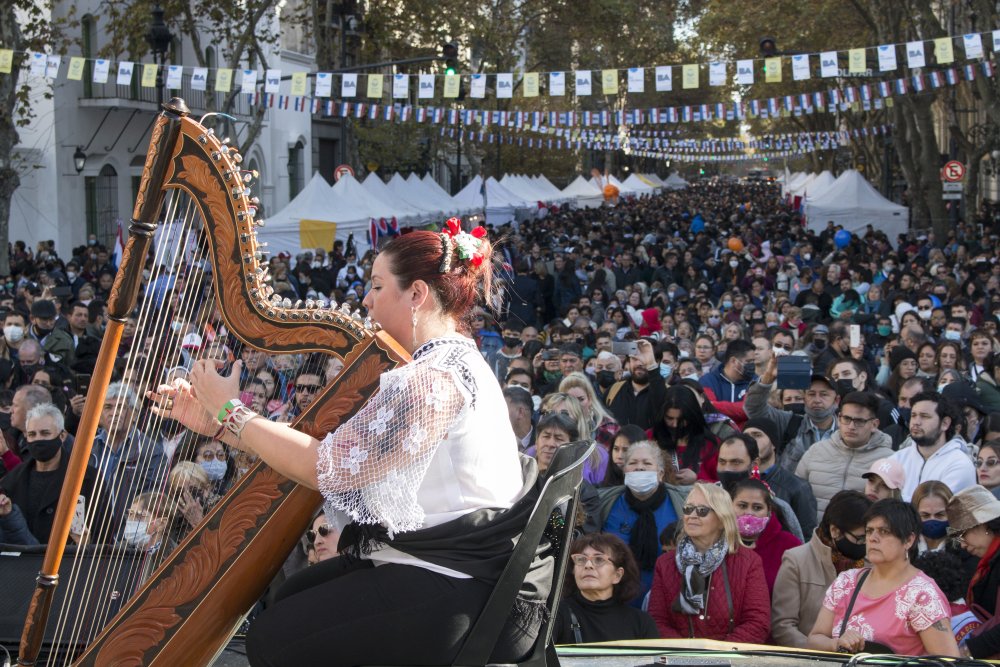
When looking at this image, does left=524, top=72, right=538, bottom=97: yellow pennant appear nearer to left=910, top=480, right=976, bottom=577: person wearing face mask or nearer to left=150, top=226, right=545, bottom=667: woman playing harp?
left=910, top=480, right=976, bottom=577: person wearing face mask

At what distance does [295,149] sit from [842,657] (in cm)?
3575

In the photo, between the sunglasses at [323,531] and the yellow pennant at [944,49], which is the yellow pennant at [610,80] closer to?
the yellow pennant at [944,49]

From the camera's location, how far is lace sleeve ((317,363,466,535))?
8.64 ft

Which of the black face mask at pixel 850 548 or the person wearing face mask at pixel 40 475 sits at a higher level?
the person wearing face mask at pixel 40 475

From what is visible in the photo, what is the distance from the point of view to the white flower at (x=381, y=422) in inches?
104

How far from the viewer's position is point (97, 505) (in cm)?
367

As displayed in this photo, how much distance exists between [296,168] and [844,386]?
102ft

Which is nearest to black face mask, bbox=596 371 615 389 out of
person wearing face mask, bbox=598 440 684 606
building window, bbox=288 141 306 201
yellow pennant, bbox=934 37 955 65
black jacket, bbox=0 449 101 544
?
person wearing face mask, bbox=598 440 684 606

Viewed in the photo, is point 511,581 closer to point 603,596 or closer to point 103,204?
point 603,596

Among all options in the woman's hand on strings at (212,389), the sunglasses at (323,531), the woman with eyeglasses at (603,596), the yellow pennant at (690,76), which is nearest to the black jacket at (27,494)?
the sunglasses at (323,531)

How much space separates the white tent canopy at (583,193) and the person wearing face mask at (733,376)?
123 ft

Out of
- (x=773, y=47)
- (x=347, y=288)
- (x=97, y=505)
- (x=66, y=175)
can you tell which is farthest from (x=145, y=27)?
(x=97, y=505)

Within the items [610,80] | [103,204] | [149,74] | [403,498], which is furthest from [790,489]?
Result: [103,204]

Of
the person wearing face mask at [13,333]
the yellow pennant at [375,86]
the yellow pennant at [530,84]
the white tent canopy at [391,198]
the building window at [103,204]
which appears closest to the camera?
the person wearing face mask at [13,333]
